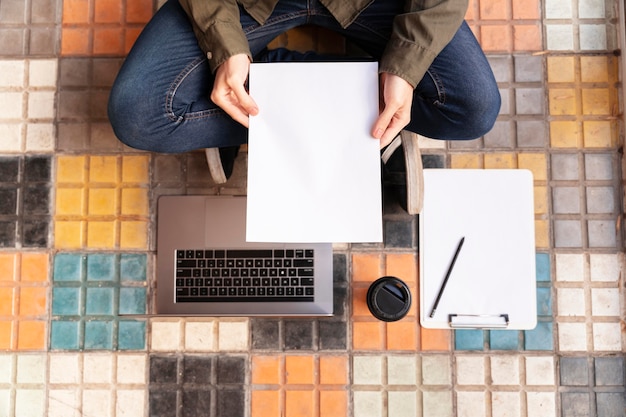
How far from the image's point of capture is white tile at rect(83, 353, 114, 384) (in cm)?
107

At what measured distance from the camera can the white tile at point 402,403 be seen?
1.06 meters

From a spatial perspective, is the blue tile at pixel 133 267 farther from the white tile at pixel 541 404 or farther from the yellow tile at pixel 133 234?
the white tile at pixel 541 404

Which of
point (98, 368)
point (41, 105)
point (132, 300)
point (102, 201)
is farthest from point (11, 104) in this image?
point (98, 368)

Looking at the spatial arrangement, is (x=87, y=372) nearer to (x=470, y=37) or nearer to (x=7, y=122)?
(x=7, y=122)

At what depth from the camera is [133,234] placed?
3.58 feet

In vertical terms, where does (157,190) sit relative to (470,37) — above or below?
below

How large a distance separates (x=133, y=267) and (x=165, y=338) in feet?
0.56

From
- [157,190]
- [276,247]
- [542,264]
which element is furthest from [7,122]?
[542,264]

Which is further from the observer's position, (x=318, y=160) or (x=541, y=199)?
(x=541, y=199)

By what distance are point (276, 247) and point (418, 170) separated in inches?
13.4

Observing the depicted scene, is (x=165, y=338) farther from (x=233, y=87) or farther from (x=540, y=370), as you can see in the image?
(x=540, y=370)

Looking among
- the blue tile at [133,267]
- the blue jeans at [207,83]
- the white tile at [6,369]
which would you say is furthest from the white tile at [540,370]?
the white tile at [6,369]

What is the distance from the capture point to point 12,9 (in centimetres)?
114

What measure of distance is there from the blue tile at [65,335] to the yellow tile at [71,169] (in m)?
0.32
